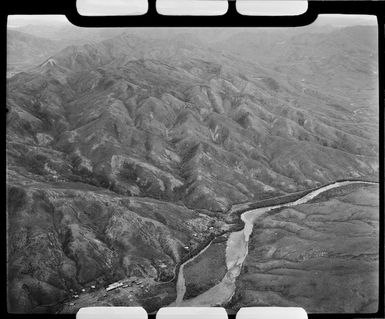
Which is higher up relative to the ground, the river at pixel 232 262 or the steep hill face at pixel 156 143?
the steep hill face at pixel 156 143

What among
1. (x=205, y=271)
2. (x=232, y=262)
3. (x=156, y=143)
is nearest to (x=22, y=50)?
(x=156, y=143)

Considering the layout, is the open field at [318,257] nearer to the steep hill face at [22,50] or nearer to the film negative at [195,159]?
the film negative at [195,159]

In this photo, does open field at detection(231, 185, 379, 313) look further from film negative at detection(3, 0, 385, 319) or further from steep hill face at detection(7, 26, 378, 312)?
steep hill face at detection(7, 26, 378, 312)

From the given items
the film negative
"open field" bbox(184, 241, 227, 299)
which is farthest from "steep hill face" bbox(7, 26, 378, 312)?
"open field" bbox(184, 241, 227, 299)

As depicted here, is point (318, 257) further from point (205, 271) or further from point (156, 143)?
point (156, 143)

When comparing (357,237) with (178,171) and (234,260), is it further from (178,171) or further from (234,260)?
(178,171)

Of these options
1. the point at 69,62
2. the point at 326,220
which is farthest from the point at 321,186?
the point at 69,62

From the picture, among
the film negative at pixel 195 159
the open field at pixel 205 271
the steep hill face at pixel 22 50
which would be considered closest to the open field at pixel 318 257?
the film negative at pixel 195 159
